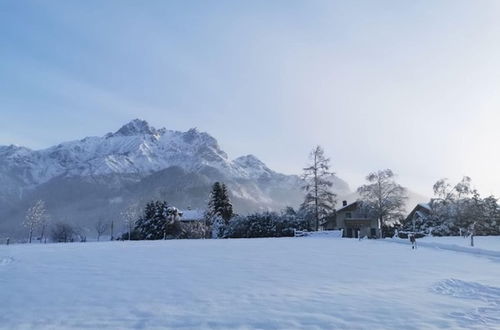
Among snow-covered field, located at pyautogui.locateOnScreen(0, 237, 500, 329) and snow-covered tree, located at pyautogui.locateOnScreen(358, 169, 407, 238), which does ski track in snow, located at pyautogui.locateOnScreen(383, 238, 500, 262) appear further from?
snow-covered tree, located at pyautogui.locateOnScreen(358, 169, 407, 238)

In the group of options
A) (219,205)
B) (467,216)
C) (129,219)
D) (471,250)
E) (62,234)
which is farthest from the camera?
(62,234)

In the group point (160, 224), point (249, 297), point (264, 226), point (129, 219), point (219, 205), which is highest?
point (219, 205)

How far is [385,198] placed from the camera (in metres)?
57.2

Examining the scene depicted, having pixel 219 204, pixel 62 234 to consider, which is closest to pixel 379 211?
pixel 219 204

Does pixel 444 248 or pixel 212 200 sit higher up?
pixel 212 200

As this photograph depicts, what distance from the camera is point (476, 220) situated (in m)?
49.1

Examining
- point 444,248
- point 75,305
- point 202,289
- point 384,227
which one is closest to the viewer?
point 75,305

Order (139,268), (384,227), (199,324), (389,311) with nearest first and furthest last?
(199,324)
(389,311)
(139,268)
(384,227)

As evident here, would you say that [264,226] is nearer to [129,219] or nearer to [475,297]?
[129,219]

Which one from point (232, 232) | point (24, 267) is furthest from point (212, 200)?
point (24, 267)

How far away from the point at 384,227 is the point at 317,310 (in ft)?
185

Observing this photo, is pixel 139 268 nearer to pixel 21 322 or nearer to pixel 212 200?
pixel 21 322

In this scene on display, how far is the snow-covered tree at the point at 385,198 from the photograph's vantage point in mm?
57094

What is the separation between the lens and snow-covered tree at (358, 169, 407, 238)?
57.1 metres
